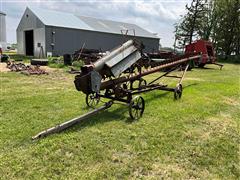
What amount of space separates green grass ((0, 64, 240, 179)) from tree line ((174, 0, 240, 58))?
31.2 metres

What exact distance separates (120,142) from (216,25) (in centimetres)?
3901

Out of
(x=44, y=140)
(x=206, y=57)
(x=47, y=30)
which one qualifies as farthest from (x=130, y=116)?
(x=47, y=30)

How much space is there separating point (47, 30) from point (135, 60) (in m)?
20.7

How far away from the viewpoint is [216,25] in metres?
39.1

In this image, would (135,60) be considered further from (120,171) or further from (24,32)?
(24,32)

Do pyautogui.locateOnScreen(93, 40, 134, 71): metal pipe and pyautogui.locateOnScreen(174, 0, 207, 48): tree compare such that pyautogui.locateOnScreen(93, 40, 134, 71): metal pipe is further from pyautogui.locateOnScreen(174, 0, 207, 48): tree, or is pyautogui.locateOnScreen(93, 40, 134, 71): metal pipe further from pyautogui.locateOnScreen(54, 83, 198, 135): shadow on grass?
pyautogui.locateOnScreen(174, 0, 207, 48): tree

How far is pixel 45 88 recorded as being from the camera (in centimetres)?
894

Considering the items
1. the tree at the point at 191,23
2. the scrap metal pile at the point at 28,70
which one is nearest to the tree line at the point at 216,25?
the tree at the point at 191,23

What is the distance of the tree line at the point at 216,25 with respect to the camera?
1439 inches

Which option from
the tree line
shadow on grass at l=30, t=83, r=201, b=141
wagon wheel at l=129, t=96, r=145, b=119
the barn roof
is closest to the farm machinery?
wagon wheel at l=129, t=96, r=145, b=119

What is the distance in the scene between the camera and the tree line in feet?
120

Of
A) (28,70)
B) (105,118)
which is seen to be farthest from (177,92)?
(28,70)

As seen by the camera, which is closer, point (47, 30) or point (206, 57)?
point (206, 57)

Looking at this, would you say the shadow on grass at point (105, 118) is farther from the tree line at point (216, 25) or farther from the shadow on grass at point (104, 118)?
the tree line at point (216, 25)
